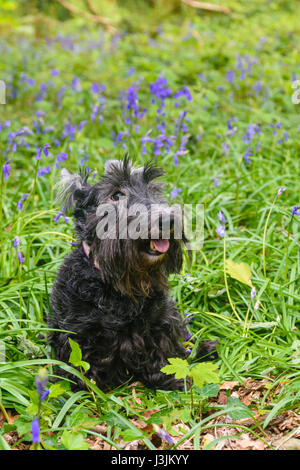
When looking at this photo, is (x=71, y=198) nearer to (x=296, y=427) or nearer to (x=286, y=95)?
(x=296, y=427)

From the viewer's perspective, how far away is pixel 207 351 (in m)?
3.22

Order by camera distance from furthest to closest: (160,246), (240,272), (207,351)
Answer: (240,272) < (207,351) < (160,246)

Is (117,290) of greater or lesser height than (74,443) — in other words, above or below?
above

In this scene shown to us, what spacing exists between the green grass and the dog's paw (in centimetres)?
6

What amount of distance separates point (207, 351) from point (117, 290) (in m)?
0.91

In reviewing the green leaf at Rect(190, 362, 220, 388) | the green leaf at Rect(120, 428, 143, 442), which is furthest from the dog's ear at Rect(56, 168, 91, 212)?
the green leaf at Rect(120, 428, 143, 442)

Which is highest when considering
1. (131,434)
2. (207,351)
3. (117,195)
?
Answer: (117,195)

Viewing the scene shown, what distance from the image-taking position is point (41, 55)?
8758 mm

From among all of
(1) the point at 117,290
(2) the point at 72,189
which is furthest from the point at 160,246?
(2) the point at 72,189

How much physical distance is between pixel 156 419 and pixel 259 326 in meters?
1.05

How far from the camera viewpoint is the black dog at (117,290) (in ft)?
8.48

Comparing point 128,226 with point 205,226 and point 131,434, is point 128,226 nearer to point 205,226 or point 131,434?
point 131,434

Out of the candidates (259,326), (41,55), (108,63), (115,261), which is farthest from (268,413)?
(41,55)
